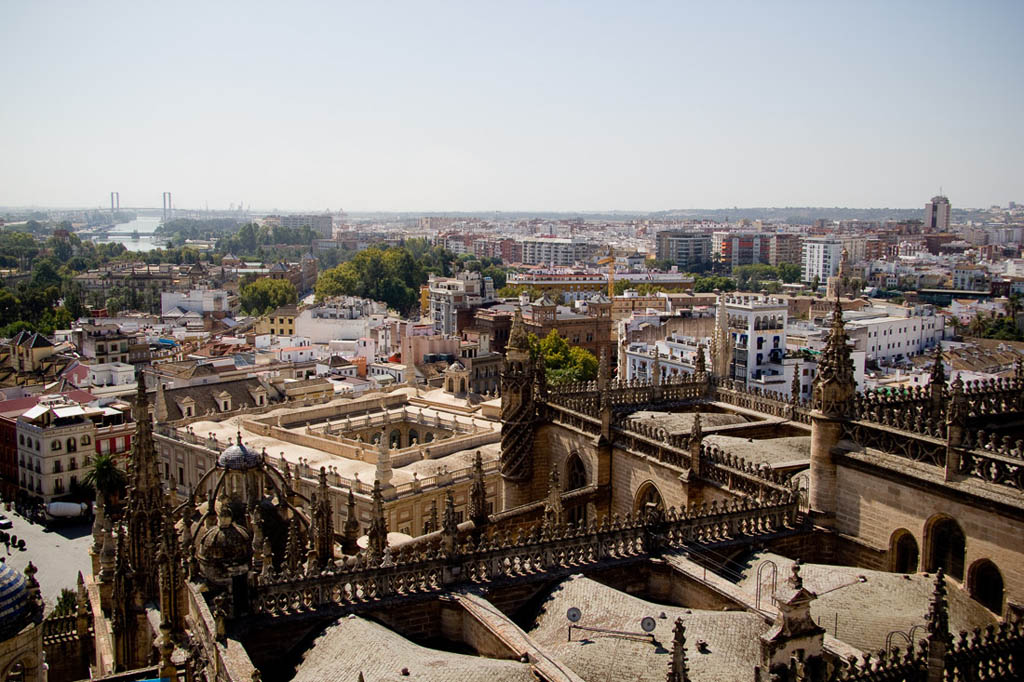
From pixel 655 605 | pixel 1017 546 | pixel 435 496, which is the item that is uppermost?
pixel 1017 546

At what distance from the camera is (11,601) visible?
14.0m

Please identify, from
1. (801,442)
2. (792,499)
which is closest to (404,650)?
(792,499)

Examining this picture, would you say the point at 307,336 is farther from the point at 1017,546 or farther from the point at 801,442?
the point at 1017,546

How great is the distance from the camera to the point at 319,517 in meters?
19.1

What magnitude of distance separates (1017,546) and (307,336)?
100 m

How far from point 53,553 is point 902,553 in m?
47.4

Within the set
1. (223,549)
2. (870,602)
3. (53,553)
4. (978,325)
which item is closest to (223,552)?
(223,549)

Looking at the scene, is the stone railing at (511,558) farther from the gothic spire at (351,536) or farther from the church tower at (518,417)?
the church tower at (518,417)

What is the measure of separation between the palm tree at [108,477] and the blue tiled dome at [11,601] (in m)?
42.6

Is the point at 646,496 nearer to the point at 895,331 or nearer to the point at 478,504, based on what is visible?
the point at 478,504

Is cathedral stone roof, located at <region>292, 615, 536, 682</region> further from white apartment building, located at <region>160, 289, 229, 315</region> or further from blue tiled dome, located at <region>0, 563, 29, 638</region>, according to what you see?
white apartment building, located at <region>160, 289, 229, 315</region>

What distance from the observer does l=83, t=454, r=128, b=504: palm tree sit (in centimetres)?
5488

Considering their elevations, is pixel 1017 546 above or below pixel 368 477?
above

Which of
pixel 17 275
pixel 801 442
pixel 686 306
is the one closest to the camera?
pixel 801 442
